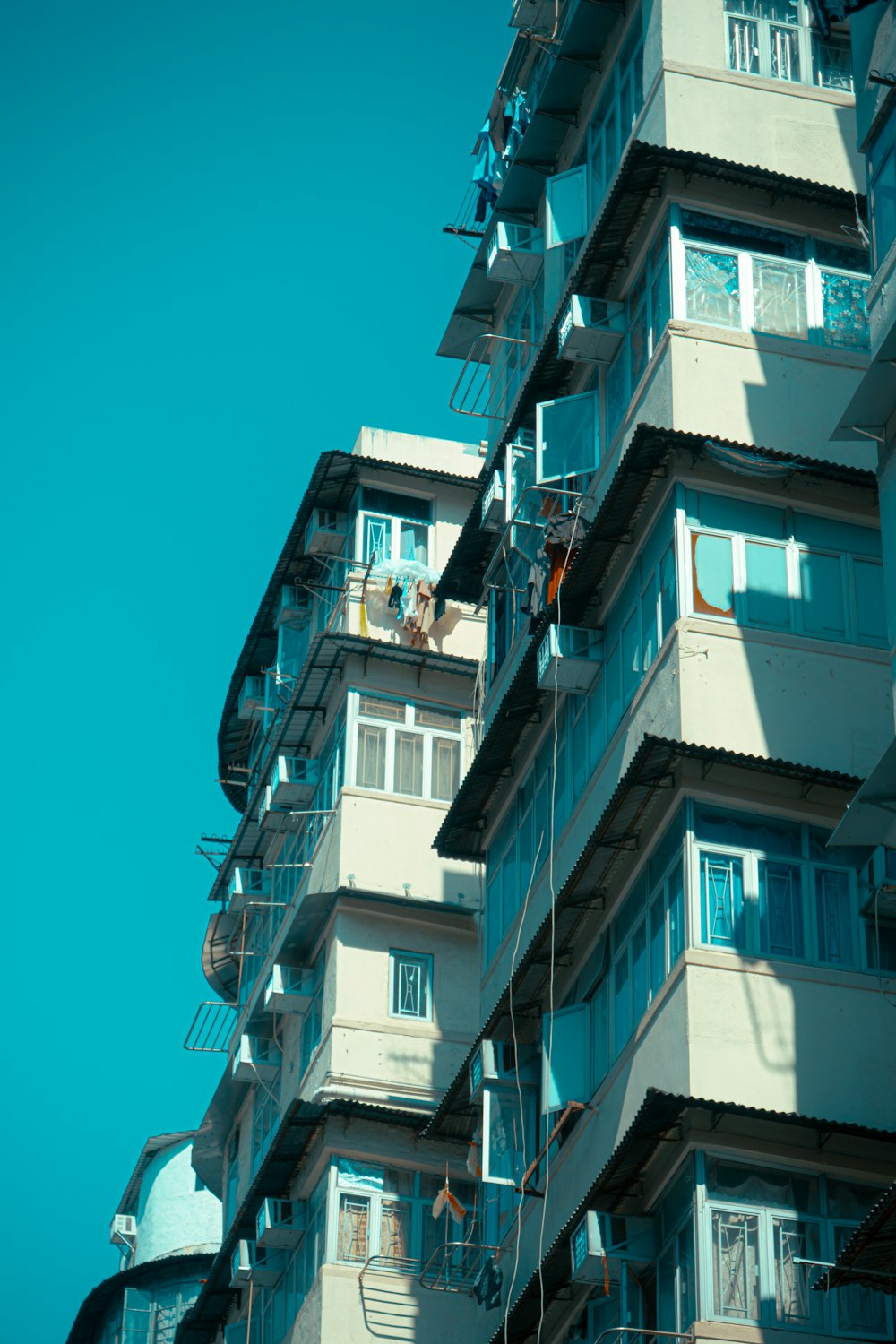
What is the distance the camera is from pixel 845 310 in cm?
2508

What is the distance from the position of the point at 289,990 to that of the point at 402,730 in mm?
3781

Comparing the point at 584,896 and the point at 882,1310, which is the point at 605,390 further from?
the point at 882,1310

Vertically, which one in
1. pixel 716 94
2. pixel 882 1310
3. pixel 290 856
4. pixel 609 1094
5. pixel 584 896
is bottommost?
pixel 882 1310

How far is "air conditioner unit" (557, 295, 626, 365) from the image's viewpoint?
25.8 metres

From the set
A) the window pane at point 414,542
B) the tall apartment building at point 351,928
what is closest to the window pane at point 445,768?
the tall apartment building at point 351,928

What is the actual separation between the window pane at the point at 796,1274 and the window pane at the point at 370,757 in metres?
13.3

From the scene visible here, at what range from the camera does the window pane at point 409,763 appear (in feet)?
107

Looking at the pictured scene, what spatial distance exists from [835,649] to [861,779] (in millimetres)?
1524

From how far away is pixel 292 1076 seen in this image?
108 feet

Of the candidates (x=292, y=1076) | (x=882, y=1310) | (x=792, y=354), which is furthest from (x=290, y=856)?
(x=882, y=1310)

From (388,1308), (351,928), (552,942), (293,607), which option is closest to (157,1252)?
(293,607)

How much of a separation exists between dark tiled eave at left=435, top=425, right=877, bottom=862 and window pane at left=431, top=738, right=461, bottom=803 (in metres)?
4.73

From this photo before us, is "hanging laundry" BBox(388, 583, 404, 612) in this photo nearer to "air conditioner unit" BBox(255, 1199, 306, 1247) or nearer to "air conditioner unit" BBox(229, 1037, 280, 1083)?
"air conditioner unit" BBox(229, 1037, 280, 1083)

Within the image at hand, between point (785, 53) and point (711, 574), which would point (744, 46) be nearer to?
point (785, 53)
